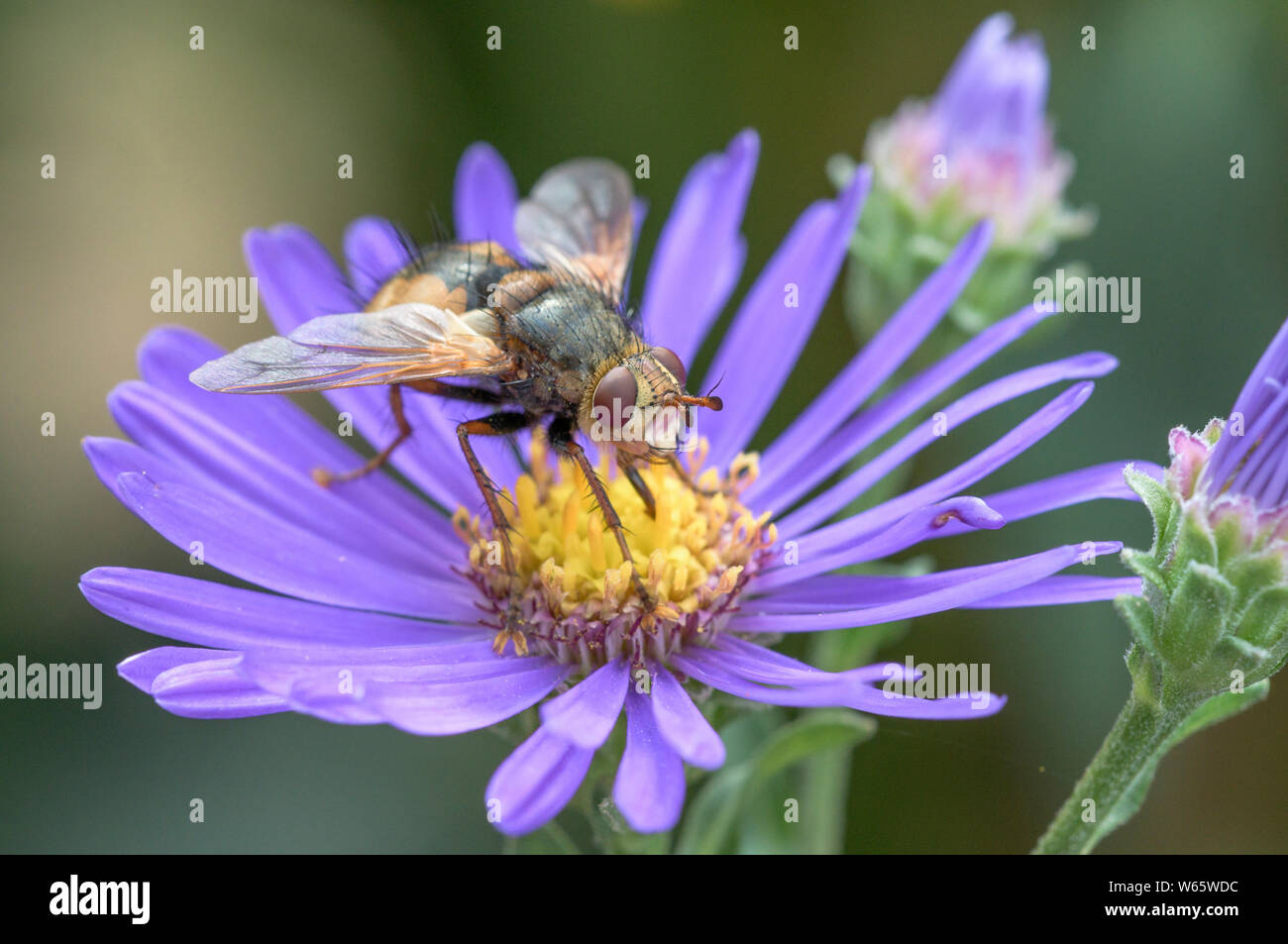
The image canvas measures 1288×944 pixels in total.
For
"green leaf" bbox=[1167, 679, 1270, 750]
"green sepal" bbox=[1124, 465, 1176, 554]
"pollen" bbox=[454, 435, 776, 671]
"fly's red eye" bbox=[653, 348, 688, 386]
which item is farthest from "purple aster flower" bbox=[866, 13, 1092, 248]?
"green leaf" bbox=[1167, 679, 1270, 750]

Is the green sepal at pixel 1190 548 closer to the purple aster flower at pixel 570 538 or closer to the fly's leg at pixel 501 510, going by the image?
the purple aster flower at pixel 570 538

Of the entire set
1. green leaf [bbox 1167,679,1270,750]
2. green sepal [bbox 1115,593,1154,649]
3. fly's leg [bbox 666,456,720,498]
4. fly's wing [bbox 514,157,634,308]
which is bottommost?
green leaf [bbox 1167,679,1270,750]

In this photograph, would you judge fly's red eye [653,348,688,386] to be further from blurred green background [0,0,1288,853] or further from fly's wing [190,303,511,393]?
blurred green background [0,0,1288,853]

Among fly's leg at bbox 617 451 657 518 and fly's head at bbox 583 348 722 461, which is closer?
fly's head at bbox 583 348 722 461
